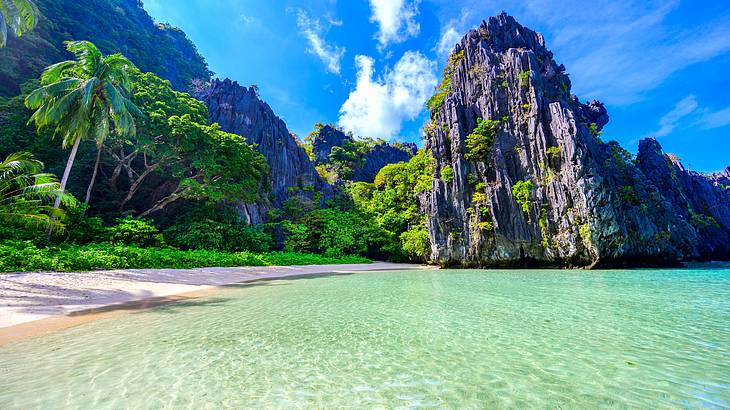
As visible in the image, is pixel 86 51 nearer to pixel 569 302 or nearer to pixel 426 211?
pixel 569 302

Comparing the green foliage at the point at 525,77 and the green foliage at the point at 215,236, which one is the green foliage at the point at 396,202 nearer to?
the green foliage at the point at 525,77

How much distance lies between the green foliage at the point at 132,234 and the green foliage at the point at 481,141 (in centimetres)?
2802

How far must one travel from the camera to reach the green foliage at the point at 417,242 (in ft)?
110

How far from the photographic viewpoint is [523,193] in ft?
90.1

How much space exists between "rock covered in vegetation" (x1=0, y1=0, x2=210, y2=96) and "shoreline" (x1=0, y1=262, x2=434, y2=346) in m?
24.0

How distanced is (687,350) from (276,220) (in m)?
34.5

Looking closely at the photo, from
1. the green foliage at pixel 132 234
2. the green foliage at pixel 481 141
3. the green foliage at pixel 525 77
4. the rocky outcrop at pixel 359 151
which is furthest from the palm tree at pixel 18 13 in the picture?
the rocky outcrop at pixel 359 151

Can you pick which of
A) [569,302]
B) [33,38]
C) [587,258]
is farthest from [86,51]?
[587,258]

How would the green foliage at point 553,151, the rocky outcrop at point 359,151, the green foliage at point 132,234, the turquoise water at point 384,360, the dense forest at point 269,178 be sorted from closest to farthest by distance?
the turquoise water at point 384,360
the dense forest at point 269,178
the green foliage at point 132,234
the green foliage at point 553,151
the rocky outcrop at point 359,151

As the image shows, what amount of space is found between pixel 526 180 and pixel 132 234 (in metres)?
31.5

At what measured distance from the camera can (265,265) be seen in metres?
23.2

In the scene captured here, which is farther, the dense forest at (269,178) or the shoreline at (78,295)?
the dense forest at (269,178)

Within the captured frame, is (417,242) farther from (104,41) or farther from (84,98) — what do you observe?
(104,41)

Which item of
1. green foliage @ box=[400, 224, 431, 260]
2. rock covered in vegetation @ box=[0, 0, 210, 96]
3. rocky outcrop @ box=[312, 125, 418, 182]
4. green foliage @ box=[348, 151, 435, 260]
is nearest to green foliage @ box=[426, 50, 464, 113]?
green foliage @ box=[348, 151, 435, 260]
